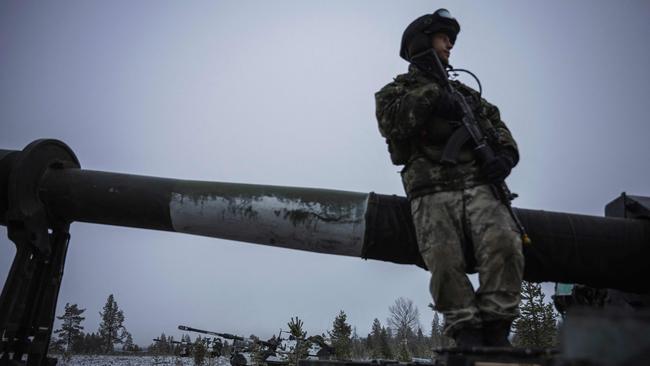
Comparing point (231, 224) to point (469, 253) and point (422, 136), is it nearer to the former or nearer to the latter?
point (422, 136)

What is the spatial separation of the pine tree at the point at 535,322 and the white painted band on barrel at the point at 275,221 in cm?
1673

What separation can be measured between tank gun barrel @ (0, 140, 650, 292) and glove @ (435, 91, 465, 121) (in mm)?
769

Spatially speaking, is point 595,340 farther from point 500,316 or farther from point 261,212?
point 261,212

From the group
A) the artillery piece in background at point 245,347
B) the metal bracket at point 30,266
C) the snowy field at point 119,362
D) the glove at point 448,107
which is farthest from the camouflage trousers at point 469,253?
the snowy field at point 119,362

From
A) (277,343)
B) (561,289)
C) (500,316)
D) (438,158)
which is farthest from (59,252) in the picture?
(277,343)

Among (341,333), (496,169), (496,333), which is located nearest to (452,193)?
(496,169)

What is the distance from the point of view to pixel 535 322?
18516mm

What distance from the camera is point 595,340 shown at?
0.87 metres

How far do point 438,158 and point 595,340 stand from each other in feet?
8.14

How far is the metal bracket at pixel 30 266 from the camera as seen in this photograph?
3762mm

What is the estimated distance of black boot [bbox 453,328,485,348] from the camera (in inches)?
103

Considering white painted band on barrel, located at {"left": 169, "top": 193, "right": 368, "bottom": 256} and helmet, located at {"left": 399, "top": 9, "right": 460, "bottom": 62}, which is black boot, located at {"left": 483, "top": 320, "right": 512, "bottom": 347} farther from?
helmet, located at {"left": 399, "top": 9, "right": 460, "bottom": 62}

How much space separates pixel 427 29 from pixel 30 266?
12.6ft

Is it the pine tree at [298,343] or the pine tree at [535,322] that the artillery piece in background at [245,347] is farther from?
the pine tree at [535,322]
